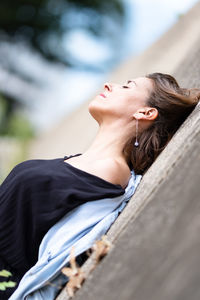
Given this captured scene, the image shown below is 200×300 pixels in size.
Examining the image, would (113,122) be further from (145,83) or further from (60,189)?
(60,189)

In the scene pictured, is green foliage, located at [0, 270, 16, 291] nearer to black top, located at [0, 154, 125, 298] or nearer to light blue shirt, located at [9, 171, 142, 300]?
light blue shirt, located at [9, 171, 142, 300]

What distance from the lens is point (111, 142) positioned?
2.89 m

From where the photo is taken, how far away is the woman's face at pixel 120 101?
9.51 ft

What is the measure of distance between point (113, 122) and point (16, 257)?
0.84 m

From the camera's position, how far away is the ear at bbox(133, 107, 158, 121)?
2910 millimetres

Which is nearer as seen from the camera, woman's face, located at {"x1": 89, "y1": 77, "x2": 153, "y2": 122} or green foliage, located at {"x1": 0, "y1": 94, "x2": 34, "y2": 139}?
woman's face, located at {"x1": 89, "y1": 77, "x2": 153, "y2": 122}

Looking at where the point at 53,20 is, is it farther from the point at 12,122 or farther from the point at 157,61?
the point at 157,61

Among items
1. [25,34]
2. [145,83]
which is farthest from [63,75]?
[145,83]

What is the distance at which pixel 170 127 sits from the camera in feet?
9.89

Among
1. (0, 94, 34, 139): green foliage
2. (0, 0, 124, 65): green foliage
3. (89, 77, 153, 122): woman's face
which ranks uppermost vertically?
(89, 77, 153, 122): woman's face

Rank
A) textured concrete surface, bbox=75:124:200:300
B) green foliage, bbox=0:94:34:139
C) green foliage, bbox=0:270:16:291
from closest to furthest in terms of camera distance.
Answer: textured concrete surface, bbox=75:124:200:300 → green foliage, bbox=0:270:16:291 → green foliage, bbox=0:94:34:139

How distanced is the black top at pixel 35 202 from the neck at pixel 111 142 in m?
0.21

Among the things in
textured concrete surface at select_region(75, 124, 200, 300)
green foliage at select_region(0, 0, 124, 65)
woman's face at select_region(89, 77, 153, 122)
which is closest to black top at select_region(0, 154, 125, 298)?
woman's face at select_region(89, 77, 153, 122)

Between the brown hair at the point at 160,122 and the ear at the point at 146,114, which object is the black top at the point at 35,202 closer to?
the brown hair at the point at 160,122
